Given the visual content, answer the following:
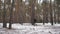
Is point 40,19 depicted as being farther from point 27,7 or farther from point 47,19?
point 27,7

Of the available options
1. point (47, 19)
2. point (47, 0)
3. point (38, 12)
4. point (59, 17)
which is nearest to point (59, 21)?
point (59, 17)

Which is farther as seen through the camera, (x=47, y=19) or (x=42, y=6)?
(x=47, y=19)

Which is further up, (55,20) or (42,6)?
(42,6)

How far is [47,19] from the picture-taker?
107 feet

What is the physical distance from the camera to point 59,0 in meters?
26.6

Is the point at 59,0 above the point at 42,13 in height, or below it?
above

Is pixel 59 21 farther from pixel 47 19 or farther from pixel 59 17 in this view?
pixel 47 19

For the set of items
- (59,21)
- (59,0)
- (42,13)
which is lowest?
(59,21)

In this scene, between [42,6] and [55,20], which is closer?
[42,6]

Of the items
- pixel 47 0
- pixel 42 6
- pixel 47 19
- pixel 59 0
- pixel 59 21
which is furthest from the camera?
pixel 59 21

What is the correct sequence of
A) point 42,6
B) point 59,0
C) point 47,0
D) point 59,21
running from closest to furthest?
point 59,0
point 47,0
point 42,6
point 59,21

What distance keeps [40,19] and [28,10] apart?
382 centimetres

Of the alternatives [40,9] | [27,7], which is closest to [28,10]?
[27,7]

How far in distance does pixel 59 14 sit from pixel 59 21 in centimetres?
246
